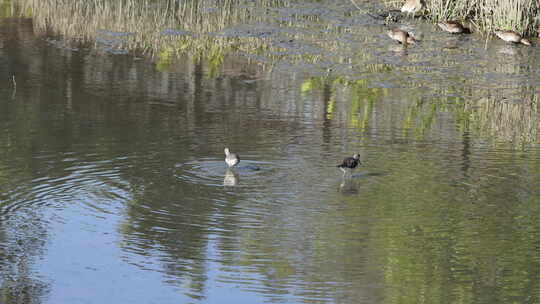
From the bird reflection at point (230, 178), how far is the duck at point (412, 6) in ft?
44.5

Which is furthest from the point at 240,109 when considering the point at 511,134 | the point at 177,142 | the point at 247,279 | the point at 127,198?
the point at 247,279

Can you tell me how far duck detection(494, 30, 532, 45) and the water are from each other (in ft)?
8.46

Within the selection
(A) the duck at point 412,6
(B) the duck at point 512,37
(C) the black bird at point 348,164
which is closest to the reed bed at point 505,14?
(B) the duck at point 512,37

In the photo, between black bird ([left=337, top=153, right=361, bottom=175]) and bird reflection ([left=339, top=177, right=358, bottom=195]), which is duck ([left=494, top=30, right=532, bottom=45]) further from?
bird reflection ([left=339, top=177, right=358, bottom=195])

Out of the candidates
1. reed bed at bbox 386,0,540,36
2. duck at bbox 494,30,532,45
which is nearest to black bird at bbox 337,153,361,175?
duck at bbox 494,30,532,45

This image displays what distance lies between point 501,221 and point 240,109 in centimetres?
563

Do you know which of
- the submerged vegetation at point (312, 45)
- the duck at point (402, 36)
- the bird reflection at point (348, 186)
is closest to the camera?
the bird reflection at point (348, 186)

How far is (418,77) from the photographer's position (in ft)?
55.3

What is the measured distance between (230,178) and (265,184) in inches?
16.7

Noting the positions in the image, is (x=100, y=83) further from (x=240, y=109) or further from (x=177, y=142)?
(x=177, y=142)

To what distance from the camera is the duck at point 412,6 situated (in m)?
23.0

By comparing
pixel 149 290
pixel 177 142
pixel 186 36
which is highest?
pixel 186 36

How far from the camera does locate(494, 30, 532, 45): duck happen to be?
65.1 ft

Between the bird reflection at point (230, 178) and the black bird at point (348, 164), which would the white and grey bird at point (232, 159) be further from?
the black bird at point (348, 164)
